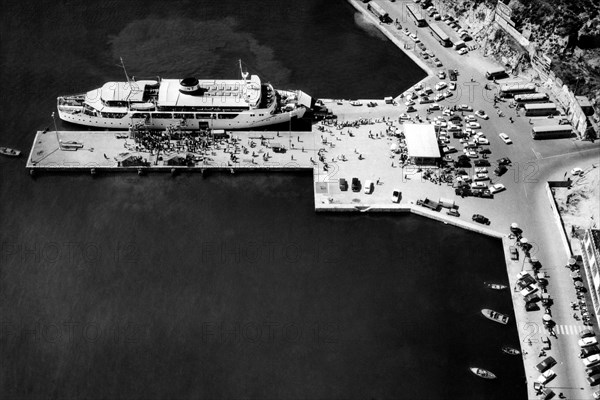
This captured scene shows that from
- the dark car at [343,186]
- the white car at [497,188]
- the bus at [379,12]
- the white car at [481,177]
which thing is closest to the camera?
the dark car at [343,186]

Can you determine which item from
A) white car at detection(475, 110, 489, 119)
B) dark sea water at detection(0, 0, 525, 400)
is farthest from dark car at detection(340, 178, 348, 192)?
white car at detection(475, 110, 489, 119)

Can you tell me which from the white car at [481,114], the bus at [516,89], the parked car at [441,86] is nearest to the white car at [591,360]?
the white car at [481,114]

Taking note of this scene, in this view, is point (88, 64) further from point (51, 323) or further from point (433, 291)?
point (433, 291)

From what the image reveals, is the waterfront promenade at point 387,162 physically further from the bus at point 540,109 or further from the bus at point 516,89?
the bus at point 516,89

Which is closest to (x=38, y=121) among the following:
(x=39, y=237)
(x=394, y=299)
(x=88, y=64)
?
(x=88, y=64)

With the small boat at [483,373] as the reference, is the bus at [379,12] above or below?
above

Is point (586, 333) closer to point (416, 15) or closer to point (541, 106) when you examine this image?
point (541, 106)

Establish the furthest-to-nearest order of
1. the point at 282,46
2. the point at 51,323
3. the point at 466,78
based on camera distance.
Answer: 1. the point at 282,46
2. the point at 466,78
3. the point at 51,323
